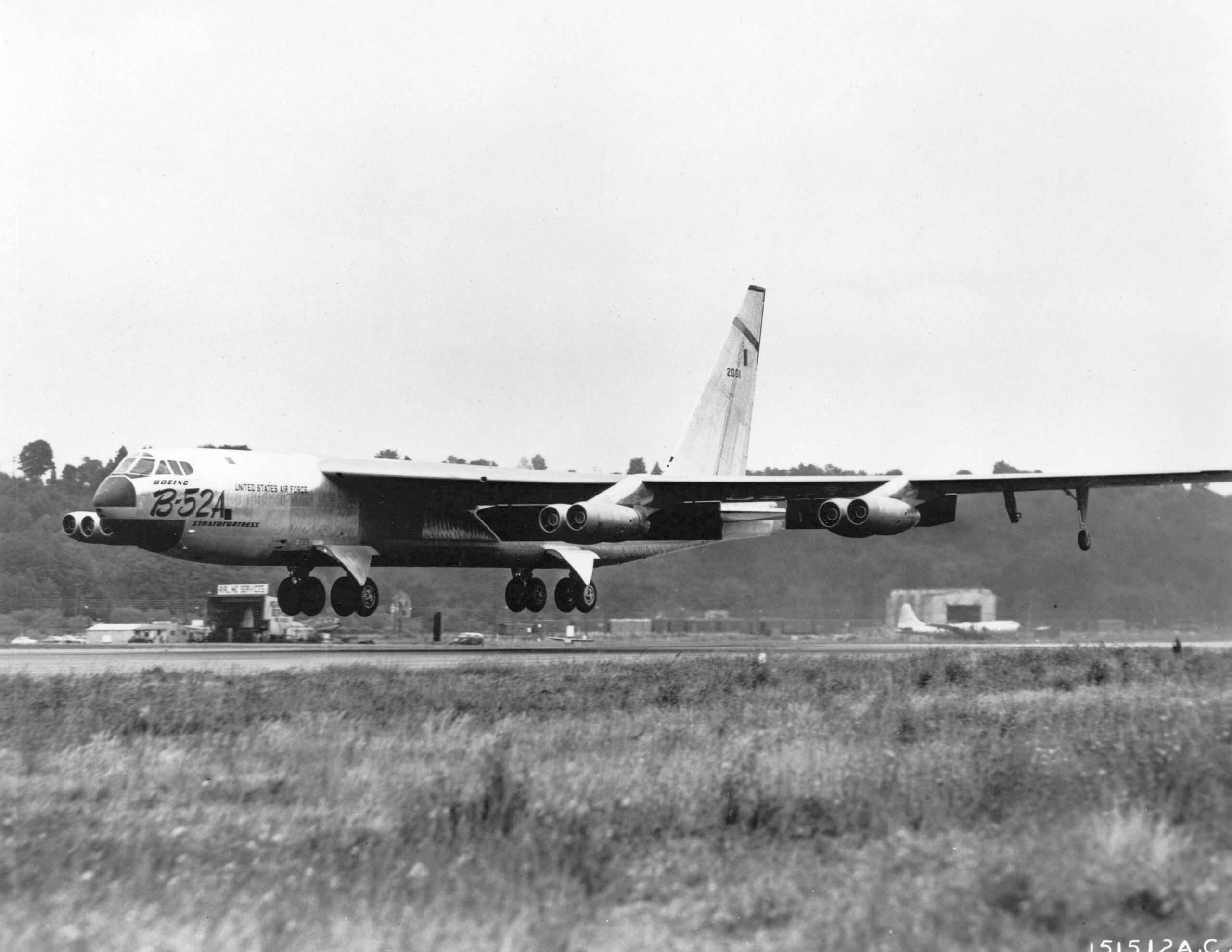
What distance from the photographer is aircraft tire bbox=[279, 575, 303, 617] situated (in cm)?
3002

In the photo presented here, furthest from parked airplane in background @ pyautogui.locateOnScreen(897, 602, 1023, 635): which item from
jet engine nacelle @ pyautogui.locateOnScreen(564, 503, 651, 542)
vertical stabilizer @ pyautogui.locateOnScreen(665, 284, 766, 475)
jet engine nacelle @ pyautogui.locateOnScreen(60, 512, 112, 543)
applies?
jet engine nacelle @ pyautogui.locateOnScreen(60, 512, 112, 543)

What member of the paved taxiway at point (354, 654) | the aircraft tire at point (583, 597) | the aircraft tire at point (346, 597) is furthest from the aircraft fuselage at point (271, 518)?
the paved taxiway at point (354, 654)

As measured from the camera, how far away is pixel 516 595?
35.9m

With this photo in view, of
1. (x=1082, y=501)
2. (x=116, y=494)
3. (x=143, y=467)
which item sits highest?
(x=143, y=467)

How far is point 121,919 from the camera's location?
6332 mm

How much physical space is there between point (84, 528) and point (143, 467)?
6.77ft

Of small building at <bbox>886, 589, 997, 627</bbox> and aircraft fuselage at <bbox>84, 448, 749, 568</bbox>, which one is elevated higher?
aircraft fuselage at <bbox>84, 448, 749, 568</bbox>

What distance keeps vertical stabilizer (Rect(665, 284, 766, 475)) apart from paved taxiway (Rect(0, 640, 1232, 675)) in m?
4.77

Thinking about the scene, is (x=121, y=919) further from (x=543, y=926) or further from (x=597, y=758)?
(x=597, y=758)

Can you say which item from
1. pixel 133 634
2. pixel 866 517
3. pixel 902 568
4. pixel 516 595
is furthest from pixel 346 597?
pixel 902 568

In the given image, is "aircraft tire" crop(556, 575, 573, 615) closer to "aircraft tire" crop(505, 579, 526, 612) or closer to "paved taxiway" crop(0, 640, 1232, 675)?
"paved taxiway" crop(0, 640, 1232, 675)

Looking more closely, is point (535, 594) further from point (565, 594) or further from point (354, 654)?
point (354, 654)

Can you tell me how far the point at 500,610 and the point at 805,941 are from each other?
42.3 metres

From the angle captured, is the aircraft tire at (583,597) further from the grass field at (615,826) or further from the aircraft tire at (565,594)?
the grass field at (615,826)
